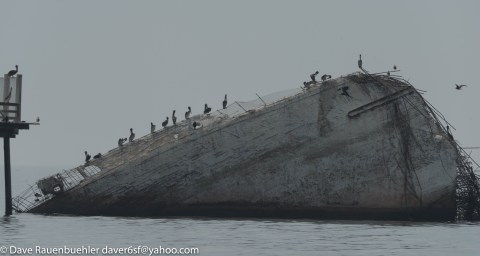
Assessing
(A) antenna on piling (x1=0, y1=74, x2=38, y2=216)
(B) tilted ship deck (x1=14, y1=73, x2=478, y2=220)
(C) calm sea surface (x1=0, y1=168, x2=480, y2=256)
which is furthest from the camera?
(A) antenna on piling (x1=0, y1=74, x2=38, y2=216)

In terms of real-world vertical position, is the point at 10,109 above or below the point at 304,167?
above

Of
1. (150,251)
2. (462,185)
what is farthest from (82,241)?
(462,185)

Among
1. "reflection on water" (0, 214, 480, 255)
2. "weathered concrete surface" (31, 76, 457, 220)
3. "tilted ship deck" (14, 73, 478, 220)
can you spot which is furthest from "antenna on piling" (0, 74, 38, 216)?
"weathered concrete surface" (31, 76, 457, 220)

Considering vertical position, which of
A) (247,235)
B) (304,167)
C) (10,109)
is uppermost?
(10,109)

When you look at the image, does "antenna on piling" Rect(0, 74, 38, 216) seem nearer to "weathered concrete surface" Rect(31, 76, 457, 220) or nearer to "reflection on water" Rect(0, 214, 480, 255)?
"reflection on water" Rect(0, 214, 480, 255)

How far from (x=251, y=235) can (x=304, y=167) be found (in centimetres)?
635

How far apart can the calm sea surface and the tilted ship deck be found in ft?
3.00

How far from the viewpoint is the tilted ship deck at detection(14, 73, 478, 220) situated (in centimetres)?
5381

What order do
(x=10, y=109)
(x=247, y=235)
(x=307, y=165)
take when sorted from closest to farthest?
(x=247, y=235) → (x=307, y=165) → (x=10, y=109)

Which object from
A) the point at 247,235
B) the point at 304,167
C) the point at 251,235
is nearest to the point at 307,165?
the point at 304,167

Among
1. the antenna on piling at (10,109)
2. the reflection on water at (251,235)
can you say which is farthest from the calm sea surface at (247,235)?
the antenna on piling at (10,109)

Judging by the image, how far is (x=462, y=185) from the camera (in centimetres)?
5438

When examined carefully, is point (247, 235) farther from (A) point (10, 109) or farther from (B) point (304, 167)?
(A) point (10, 109)

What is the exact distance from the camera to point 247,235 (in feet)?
159
